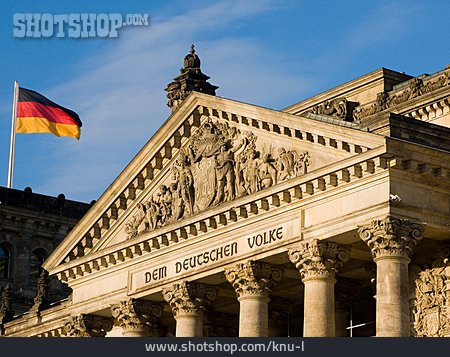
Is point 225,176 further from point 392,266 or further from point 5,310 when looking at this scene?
point 5,310

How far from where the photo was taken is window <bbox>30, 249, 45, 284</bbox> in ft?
357

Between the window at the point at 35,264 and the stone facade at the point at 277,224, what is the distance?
31.7 m

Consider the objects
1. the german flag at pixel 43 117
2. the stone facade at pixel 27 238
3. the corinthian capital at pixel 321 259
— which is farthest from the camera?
the stone facade at pixel 27 238

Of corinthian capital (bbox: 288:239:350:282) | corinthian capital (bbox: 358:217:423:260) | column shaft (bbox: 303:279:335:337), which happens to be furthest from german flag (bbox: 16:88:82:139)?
corinthian capital (bbox: 358:217:423:260)

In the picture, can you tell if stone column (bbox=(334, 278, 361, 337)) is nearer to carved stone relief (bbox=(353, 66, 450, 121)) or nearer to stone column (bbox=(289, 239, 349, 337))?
stone column (bbox=(289, 239, 349, 337))

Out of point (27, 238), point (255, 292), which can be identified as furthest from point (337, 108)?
point (27, 238)

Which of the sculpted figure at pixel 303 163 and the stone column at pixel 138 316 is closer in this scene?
the sculpted figure at pixel 303 163

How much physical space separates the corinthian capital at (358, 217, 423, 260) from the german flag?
4199 cm

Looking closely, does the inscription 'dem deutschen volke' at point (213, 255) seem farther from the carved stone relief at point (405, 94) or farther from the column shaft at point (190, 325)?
the carved stone relief at point (405, 94)

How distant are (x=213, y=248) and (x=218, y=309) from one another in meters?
5.83

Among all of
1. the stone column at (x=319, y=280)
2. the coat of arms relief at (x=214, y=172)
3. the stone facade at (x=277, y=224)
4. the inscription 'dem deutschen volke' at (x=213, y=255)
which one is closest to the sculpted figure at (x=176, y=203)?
the coat of arms relief at (x=214, y=172)

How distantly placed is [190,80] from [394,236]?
24.1 m

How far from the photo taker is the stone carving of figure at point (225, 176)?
6369cm
